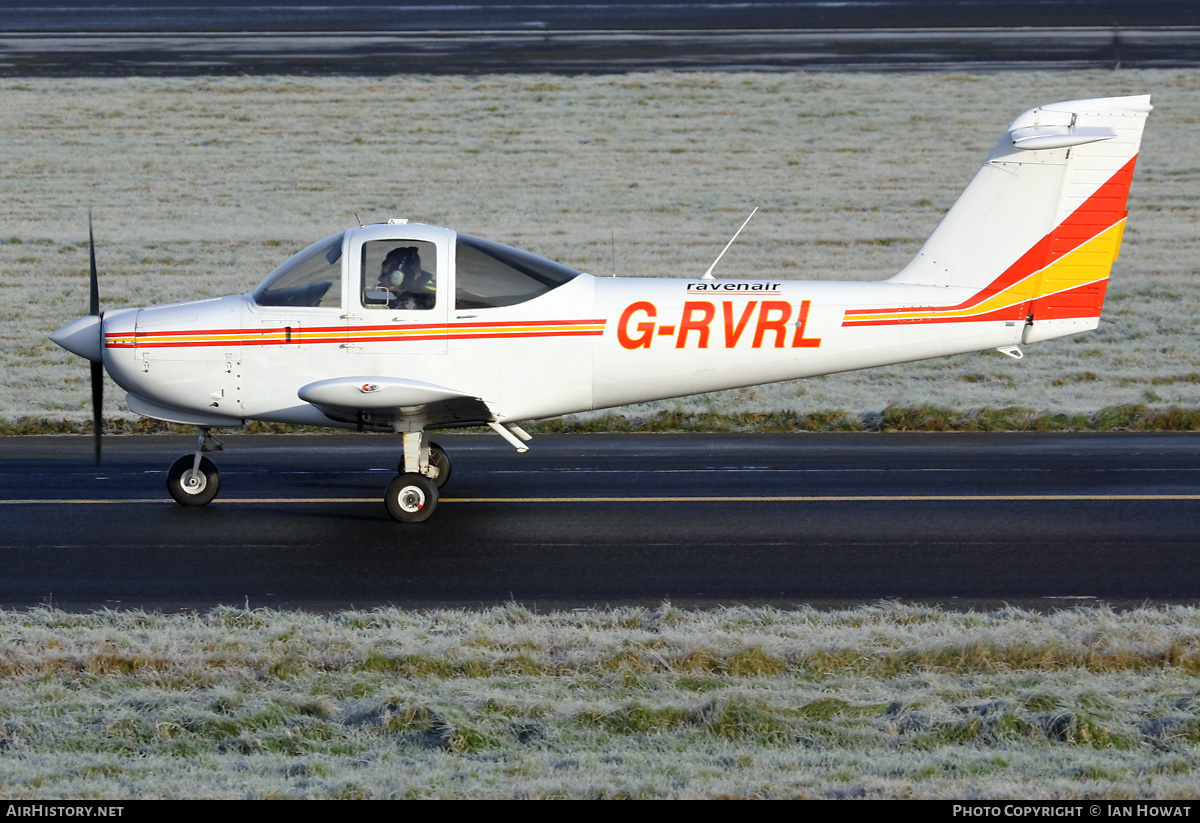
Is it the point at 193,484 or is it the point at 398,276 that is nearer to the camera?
the point at 398,276

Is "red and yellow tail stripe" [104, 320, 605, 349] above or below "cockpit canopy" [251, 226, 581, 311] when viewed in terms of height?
below

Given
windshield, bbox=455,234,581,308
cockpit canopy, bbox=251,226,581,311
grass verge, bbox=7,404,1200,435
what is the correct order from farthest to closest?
grass verge, bbox=7,404,1200,435 → windshield, bbox=455,234,581,308 → cockpit canopy, bbox=251,226,581,311

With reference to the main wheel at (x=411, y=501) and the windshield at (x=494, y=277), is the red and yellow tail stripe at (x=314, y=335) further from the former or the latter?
the main wheel at (x=411, y=501)

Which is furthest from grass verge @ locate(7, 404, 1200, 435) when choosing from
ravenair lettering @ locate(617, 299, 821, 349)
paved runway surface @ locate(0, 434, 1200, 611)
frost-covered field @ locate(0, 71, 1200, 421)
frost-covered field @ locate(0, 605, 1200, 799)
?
frost-covered field @ locate(0, 605, 1200, 799)

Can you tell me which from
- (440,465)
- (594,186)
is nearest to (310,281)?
(440,465)

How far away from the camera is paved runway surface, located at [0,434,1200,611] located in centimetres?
928

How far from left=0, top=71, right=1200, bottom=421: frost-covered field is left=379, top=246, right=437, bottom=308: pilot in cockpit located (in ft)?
20.9

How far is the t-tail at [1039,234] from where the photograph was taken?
11328 mm

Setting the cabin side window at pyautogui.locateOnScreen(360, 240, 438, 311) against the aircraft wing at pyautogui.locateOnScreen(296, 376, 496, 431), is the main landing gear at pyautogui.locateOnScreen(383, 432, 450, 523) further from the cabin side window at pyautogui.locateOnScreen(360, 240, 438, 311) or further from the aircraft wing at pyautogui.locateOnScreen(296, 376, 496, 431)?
the cabin side window at pyautogui.locateOnScreen(360, 240, 438, 311)

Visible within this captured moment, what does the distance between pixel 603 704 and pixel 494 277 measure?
5.22 metres

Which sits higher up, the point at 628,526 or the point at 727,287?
the point at 727,287

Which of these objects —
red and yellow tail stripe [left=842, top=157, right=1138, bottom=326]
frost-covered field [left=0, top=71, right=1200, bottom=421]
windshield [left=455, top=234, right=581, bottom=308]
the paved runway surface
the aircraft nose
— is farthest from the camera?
frost-covered field [left=0, top=71, right=1200, bottom=421]

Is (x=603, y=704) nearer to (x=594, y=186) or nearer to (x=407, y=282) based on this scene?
(x=407, y=282)

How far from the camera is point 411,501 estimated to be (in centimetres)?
1108
